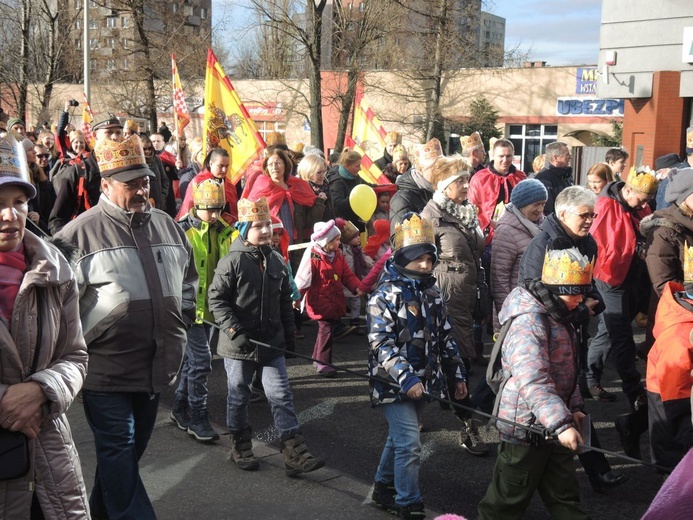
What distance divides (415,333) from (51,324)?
2.30m

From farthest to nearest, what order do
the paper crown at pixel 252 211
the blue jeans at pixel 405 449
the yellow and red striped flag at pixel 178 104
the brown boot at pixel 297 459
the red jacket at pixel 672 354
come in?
the yellow and red striped flag at pixel 178 104 < the paper crown at pixel 252 211 < the brown boot at pixel 297 459 < the blue jeans at pixel 405 449 < the red jacket at pixel 672 354

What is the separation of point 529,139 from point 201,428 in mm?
34402

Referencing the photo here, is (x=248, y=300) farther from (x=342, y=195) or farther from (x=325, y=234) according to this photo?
(x=342, y=195)

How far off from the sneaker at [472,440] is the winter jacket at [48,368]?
11.0 ft

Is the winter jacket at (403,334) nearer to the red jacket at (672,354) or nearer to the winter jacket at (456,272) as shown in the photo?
the red jacket at (672,354)

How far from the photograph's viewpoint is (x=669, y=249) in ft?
19.0

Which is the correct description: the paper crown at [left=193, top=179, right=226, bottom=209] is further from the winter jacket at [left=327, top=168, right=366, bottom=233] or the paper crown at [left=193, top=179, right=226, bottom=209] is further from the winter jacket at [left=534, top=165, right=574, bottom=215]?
the winter jacket at [left=534, top=165, right=574, bottom=215]

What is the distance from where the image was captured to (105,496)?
13.2ft

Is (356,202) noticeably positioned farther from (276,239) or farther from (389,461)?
(389,461)

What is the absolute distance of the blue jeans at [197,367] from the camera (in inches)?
230

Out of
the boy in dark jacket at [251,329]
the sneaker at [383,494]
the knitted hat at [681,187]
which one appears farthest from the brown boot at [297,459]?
the knitted hat at [681,187]

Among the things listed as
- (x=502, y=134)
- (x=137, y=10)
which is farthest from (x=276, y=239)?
(x=502, y=134)

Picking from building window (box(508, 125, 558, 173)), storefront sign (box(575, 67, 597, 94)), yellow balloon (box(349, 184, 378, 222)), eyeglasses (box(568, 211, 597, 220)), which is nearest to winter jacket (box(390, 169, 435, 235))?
yellow balloon (box(349, 184, 378, 222))

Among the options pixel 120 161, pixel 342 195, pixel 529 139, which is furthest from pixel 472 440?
pixel 529 139
